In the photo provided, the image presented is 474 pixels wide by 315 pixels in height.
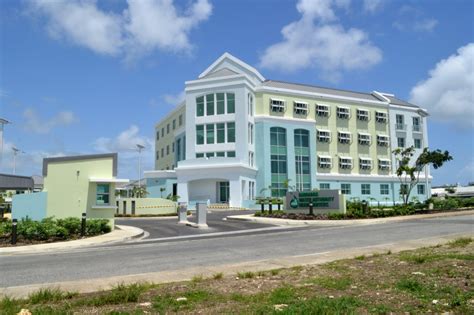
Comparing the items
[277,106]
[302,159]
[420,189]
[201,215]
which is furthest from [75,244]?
[420,189]

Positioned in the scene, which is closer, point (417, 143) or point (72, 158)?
point (72, 158)

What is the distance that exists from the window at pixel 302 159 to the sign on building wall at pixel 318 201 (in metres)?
22.7

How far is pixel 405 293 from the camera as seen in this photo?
7086 mm

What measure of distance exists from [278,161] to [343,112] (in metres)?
13.9

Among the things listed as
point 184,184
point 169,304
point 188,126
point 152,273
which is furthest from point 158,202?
point 169,304

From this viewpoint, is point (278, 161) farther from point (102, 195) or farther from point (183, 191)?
point (102, 195)

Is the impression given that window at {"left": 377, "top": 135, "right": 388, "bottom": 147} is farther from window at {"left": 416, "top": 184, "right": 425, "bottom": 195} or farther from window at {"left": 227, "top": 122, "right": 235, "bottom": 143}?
window at {"left": 227, "top": 122, "right": 235, "bottom": 143}

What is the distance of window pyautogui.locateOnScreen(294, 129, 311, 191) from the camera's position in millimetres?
55906

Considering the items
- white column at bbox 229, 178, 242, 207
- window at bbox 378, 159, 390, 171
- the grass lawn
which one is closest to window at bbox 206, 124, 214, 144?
white column at bbox 229, 178, 242, 207

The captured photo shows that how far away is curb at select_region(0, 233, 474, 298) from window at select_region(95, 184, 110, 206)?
14.3 metres

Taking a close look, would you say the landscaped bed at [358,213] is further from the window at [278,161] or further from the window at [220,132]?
the window at [220,132]

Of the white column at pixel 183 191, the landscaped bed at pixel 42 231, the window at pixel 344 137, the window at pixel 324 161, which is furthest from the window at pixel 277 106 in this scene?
the landscaped bed at pixel 42 231

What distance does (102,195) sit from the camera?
2420 centimetres

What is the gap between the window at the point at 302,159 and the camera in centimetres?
5591
